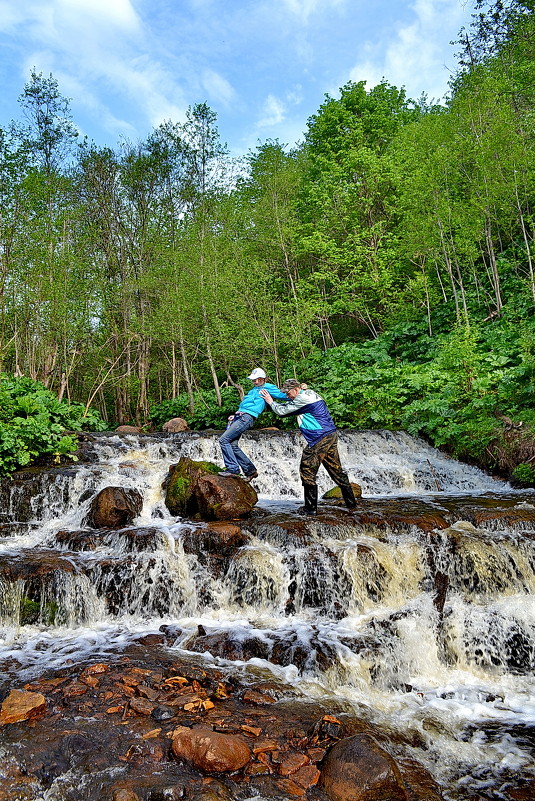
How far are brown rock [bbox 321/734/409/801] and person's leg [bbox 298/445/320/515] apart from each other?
16.9ft

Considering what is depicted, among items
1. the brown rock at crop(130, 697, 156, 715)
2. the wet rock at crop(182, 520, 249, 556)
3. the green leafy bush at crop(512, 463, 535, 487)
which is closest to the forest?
the green leafy bush at crop(512, 463, 535, 487)

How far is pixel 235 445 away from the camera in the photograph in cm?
966

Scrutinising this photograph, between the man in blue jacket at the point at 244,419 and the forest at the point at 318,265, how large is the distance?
16.6 feet

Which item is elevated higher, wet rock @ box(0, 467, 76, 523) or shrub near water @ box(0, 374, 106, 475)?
shrub near water @ box(0, 374, 106, 475)

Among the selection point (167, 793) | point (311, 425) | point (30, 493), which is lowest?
point (167, 793)

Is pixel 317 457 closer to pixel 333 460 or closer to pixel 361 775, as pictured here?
pixel 333 460

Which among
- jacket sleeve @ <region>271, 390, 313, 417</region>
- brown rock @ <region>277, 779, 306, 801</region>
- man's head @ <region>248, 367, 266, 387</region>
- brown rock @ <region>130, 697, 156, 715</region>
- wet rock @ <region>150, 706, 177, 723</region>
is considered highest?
man's head @ <region>248, 367, 266, 387</region>

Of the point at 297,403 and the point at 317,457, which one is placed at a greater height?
the point at 297,403

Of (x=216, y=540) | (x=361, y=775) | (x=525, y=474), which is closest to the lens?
(x=361, y=775)

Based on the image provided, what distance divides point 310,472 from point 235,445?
188 cm

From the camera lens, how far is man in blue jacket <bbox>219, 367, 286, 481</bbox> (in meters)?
8.84

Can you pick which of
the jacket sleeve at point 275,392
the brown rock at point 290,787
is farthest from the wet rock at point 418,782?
the jacket sleeve at point 275,392

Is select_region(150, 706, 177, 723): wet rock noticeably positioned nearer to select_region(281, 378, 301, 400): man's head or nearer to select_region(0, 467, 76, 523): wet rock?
select_region(281, 378, 301, 400): man's head

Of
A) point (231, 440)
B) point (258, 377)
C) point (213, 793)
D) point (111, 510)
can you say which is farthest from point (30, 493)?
point (213, 793)
